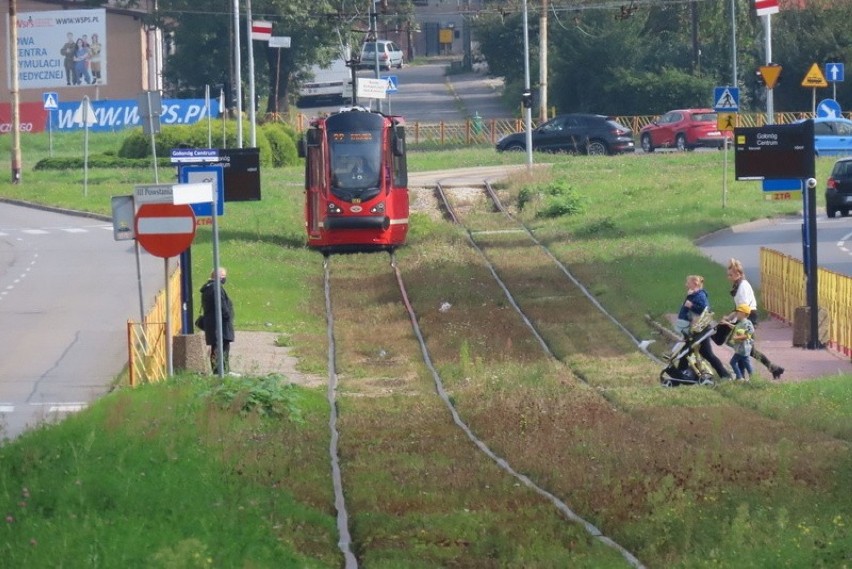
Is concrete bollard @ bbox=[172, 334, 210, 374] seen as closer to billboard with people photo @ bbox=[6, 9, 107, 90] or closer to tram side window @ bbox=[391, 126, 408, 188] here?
tram side window @ bbox=[391, 126, 408, 188]

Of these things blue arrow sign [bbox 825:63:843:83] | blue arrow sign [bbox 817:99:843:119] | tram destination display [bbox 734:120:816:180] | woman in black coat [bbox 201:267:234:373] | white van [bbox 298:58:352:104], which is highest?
white van [bbox 298:58:352:104]

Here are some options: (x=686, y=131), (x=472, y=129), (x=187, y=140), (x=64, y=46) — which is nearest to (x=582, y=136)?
(x=686, y=131)

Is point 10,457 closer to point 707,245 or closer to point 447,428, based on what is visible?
point 447,428

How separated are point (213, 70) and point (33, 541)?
72.2 metres

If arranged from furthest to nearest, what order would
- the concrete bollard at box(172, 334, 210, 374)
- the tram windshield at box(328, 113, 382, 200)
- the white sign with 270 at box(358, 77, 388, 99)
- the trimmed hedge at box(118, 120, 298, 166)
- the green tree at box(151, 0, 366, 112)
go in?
the green tree at box(151, 0, 366, 112)
the trimmed hedge at box(118, 120, 298, 166)
the white sign with 270 at box(358, 77, 388, 99)
the tram windshield at box(328, 113, 382, 200)
the concrete bollard at box(172, 334, 210, 374)

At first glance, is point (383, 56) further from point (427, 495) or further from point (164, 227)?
point (427, 495)

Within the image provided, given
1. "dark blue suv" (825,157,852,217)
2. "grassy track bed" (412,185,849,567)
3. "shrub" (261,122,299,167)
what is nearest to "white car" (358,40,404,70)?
"shrub" (261,122,299,167)

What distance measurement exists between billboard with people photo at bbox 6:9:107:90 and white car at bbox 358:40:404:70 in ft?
65.4

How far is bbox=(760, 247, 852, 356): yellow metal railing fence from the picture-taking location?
21562 mm

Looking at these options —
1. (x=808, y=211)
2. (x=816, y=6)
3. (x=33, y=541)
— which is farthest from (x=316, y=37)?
(x=33, y=541)

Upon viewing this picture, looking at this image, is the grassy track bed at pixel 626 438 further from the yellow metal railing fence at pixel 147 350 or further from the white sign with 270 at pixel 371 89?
the white sign with 270 at pixel 371 89

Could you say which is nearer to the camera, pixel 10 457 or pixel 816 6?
pixel 10 457

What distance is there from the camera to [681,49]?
77.8m

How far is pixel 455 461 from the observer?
531 inches
